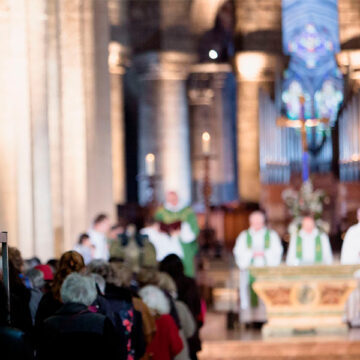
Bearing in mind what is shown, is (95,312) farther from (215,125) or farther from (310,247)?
(215,125)

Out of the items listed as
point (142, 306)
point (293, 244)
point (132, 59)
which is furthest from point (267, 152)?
point (142, 306)

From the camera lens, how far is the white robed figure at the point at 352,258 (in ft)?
45.5

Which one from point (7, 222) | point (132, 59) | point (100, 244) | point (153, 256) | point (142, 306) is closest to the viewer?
point (142, 306)

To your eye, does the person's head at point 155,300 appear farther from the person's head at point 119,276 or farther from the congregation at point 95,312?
the person's head at point 119,276

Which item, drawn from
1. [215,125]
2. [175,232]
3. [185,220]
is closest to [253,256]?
[175,232]

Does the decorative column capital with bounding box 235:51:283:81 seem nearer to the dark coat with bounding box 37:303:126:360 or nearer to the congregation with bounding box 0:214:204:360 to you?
the congregation with bounding box 0:214:204:360

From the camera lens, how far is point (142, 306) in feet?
24.6

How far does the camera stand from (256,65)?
87.0 feet

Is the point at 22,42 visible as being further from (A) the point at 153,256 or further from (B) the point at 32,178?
(A) the point at 153,256

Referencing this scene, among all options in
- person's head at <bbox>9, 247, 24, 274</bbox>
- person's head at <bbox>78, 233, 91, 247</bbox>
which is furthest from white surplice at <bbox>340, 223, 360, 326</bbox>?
person's head at <bbox>9, 247, 24, 274</bbox>

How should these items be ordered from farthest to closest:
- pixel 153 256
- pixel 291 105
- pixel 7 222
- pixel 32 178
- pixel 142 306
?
1. pixel 291 105
2. pixel 32 178
3. pixel 7 222
4. pixel 153 256
5. pixel 142 306

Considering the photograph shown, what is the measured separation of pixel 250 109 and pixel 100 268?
64.5 feet

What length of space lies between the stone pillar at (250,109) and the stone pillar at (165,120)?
4.21 feet

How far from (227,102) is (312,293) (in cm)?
1465
